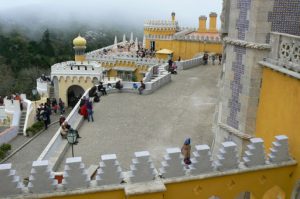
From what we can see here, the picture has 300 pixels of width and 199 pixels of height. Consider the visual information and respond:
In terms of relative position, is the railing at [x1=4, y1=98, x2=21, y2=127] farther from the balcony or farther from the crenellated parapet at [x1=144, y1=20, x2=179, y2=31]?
the balcony

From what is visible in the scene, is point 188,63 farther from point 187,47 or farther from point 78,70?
point 78,70

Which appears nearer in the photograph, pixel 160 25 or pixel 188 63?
pixel 188 63

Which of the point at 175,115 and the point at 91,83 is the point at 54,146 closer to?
the point at 175,115

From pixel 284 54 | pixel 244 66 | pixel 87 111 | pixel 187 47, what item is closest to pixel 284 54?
pixel 284 54

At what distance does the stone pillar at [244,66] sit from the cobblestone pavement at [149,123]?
10.9 feet

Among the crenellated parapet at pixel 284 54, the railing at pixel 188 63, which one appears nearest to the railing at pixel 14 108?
the railing at pixel 188 63

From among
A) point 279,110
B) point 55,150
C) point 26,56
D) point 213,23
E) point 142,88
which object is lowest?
point 26,56

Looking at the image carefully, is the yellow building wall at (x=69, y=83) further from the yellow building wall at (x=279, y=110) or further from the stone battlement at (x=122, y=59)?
the yellow building wall at (x=279, y=110)

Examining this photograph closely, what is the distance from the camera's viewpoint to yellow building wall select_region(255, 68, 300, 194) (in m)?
7.10

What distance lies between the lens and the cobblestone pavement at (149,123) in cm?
1242

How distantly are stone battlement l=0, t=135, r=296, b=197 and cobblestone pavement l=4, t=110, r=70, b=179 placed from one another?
11723 mm

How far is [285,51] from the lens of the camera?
24.7ft

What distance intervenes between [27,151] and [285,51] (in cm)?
1819

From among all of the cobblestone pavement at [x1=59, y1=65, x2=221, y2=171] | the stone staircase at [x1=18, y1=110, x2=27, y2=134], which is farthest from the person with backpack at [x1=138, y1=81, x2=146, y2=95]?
the stone staircase at [x1=18, y1=110, x2=27, y2=134]
